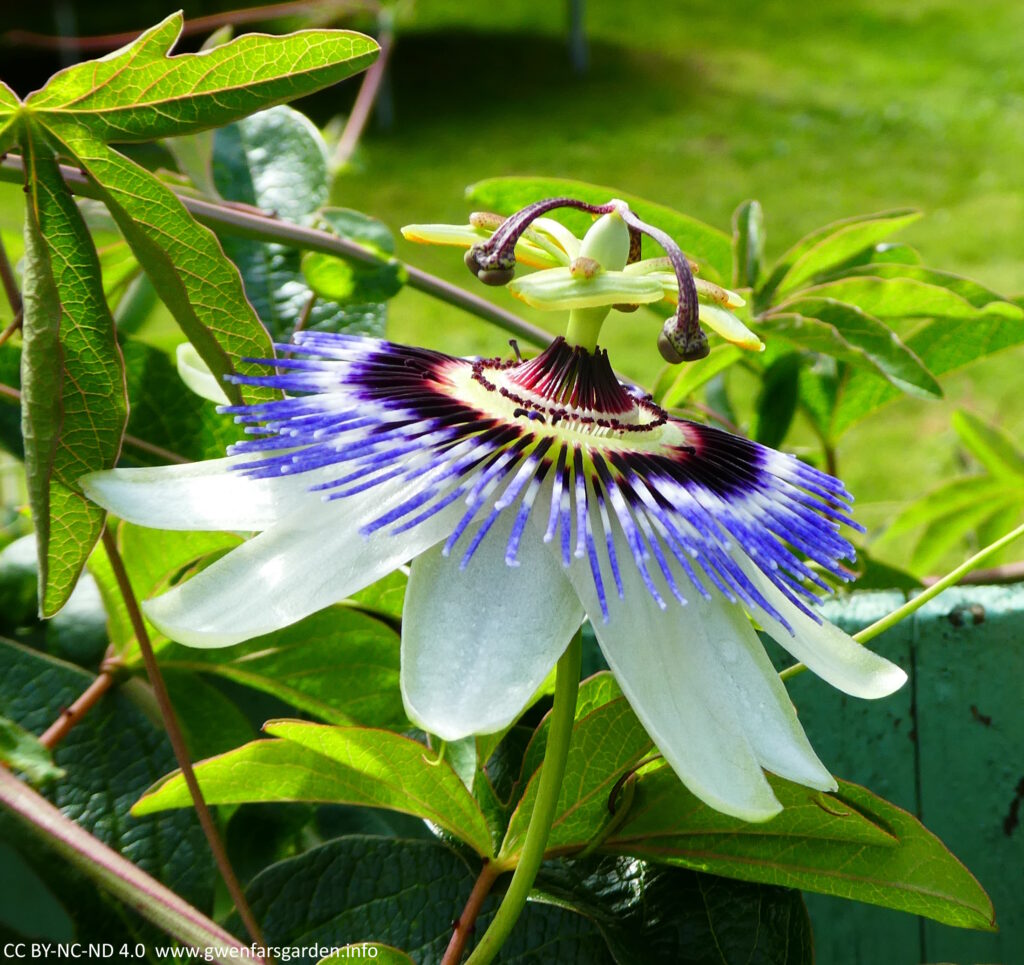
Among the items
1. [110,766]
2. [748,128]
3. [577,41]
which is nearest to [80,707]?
[110,766]

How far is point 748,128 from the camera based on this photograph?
6.25 metres

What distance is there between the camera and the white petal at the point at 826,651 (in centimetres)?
49

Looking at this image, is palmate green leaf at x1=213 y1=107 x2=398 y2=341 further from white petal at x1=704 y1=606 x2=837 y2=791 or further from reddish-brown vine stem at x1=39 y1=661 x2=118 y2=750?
white petal at x1=704 y1=606 x2=837 y2=791

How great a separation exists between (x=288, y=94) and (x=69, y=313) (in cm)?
12

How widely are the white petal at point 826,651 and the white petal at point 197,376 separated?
10.8 inches

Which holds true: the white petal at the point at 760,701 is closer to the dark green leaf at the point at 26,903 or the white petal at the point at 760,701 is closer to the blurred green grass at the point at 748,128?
the dark green leaf at the point at 26,903

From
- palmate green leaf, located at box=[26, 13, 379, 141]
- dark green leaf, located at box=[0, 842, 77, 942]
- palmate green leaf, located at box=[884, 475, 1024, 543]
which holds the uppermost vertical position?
palmate green leaf, located at box=[26, 13, 379, 141]

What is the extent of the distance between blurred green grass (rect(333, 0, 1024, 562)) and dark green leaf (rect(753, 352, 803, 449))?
2.04m

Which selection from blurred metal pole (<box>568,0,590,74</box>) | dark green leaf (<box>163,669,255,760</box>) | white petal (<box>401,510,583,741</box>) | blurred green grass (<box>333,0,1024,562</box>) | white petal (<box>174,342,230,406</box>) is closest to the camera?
white petal (<box>401,510,583,741</box>)

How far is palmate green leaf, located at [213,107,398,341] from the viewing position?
956 mm

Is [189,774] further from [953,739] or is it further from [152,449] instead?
[953,739]

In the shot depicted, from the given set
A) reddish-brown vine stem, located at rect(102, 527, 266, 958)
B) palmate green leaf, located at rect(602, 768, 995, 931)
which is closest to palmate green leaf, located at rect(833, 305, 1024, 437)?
palmate green leaf, located at rect(602, 768, 995, 931)

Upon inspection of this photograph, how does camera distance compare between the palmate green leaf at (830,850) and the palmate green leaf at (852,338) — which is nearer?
the palmate green leaf at (830,850)

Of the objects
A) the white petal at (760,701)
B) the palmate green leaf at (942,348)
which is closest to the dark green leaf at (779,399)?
the palmate green leaf at (942,348)
